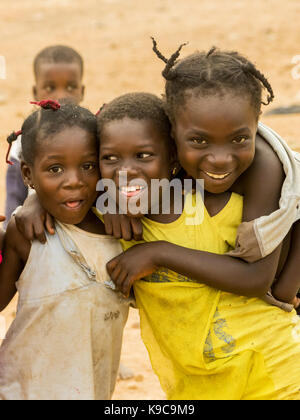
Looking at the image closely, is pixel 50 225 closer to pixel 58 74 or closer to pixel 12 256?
pixel 12 256

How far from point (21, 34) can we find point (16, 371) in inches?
581

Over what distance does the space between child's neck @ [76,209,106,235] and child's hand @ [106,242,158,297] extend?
0.48ft

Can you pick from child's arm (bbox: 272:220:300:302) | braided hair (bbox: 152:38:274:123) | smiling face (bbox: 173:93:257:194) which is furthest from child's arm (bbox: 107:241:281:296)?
braided hair (bbox: 152:38:274:123)

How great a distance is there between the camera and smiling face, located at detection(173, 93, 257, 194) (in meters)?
2.42

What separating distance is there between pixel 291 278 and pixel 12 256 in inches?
46.0

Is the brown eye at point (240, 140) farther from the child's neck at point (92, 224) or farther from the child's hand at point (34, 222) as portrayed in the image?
the child's hand at point (34, 222)

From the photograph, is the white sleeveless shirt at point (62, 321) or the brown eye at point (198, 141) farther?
the white sleeveless shirt at point (62, 321)

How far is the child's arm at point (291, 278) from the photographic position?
2752 mm

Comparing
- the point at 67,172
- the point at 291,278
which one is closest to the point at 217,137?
the point at 67,172

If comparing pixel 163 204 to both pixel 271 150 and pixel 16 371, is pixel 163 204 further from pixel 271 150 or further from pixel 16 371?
pixel 16 371

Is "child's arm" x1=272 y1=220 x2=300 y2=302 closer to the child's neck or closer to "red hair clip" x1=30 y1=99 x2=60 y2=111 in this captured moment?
the child's neck

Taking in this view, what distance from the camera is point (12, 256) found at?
8.98 feet

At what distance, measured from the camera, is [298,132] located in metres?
7.54

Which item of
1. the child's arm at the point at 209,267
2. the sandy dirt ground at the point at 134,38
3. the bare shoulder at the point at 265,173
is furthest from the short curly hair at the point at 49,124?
the sandy dirt ground at the point at 134,38
